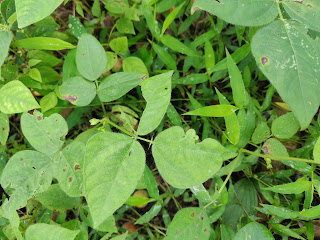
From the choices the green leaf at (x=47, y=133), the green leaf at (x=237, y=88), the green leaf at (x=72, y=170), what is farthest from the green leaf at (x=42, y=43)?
the green leaf at (x=237, y=88)

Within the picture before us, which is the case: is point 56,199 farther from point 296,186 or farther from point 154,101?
point 296,186

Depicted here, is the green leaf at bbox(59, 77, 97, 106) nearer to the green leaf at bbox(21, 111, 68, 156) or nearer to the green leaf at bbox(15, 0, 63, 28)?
the green leaf at bbox(21, 111, 68, 156)

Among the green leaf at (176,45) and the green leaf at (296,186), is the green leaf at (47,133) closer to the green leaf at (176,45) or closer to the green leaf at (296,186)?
the green leaf at (176,45)

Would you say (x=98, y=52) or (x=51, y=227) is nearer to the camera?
(x=51, y=227)

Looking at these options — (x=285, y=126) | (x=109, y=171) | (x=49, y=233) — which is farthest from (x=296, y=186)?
(x=49, y=233)

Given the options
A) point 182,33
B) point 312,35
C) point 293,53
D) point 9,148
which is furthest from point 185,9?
point 9,148

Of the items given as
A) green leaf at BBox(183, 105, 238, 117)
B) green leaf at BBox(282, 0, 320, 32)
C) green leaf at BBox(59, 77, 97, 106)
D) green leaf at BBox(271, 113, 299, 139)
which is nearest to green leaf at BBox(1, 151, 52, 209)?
green leaf at BBox(59, 77, 97, 106)

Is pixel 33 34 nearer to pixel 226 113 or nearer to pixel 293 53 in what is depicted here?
pixel 226 113
